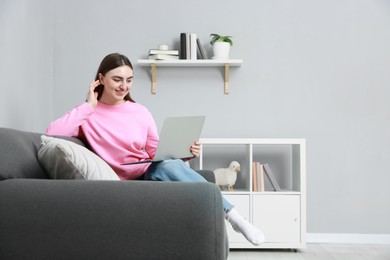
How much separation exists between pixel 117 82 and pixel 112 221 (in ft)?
4.36

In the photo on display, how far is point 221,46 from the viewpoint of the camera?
422 cm

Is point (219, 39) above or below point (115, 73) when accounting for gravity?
above

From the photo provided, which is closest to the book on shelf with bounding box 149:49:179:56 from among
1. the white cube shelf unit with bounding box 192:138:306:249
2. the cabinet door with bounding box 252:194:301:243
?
the white cube shelf unit with bounding box 192:138:306:249

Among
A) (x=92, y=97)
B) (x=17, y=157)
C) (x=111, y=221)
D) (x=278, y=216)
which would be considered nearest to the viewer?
(x=111, y=221)

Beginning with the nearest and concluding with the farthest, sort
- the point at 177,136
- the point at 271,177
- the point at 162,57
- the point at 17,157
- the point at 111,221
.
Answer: the point at 111,221
the point at 17,157
the point at 177,136
the point at 271,177
the point at 162,57

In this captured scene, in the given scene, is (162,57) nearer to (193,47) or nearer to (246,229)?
(193,47)

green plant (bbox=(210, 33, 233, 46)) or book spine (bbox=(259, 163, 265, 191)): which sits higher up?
green plant (bbox=(210, 33, 233, 46))

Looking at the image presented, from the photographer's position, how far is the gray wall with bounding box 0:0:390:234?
4.36 m

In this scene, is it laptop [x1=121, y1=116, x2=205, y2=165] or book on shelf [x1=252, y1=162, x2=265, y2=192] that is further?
book on shelf [x1=252, y1=162, x2=265, y2=192]

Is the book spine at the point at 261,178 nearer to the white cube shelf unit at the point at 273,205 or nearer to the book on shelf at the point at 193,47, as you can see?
the white cube shelf unit at the point at 273,205

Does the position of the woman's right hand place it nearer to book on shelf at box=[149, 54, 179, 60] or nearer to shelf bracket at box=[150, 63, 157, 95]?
book on shelf at box=[149, 54, 179, 60]

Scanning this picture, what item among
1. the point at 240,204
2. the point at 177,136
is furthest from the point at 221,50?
the point at 177,136

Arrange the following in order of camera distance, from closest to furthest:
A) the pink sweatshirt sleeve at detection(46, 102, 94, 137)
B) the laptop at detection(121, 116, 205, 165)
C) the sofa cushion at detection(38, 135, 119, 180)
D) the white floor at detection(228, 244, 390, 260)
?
1. the sofa cushion at detection(38, 135, 119, 180)
2. the laptop at detection(121, 116, 205, 165)
3. the pink sweatshirt sleeve at detection(46, 102, 94, 137)
4. the white floor at detection(228, 244, 390, 260)

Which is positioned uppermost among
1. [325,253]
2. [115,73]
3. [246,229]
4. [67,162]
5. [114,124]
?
[115,73]
